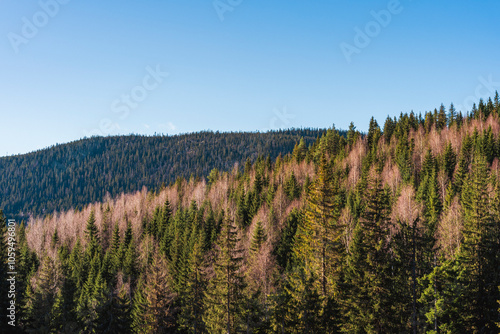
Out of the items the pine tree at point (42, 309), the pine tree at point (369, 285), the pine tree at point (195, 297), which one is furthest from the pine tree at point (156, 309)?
the pine tree at point (369, 285)

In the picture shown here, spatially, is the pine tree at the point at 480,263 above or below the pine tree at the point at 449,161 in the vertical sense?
below

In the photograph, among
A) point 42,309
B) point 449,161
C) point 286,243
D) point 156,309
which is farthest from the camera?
point 449,161

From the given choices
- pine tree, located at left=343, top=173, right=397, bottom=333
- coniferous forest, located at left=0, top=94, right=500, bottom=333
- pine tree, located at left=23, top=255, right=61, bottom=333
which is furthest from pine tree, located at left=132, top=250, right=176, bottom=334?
pine tree, located at left=343, top=173, right=397, bottom=333

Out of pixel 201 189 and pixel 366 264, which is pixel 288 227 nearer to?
pixel 366 264

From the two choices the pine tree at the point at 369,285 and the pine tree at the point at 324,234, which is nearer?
the pine tree at the point at 369,285

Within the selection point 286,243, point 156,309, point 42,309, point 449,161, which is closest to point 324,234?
point 156,309

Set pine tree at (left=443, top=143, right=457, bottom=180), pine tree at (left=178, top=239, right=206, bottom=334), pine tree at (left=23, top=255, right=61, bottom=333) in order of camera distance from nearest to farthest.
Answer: pine tree at (left=23, top=255, right=61, bottom=333) < pine tree at (left=178, top=239, right=206, bottom=334) < pine tree at (left=443, top=143, right=457, bottom=180)

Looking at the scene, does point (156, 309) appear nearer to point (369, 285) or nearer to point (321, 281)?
point (321, 281)

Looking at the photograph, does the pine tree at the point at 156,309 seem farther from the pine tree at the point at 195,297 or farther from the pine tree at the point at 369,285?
the pine tree at the point at 369,285

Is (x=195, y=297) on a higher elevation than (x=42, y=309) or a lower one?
higher

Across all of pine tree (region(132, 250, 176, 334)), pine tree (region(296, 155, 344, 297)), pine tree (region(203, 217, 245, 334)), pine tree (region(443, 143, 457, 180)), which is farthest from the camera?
pine tree (region(443, 143, 457, 180))

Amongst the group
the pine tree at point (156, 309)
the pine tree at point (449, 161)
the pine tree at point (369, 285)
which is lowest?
the pine tree at point (156, 309)

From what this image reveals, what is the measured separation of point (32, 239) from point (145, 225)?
3698 centimetres

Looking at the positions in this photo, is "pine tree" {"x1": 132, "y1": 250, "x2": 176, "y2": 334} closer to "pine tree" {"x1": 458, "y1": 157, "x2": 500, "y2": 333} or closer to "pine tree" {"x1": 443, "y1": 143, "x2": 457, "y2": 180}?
"pine tree" {"x1": 458, "y1": 157, "x2": 500, "y2": 333}
